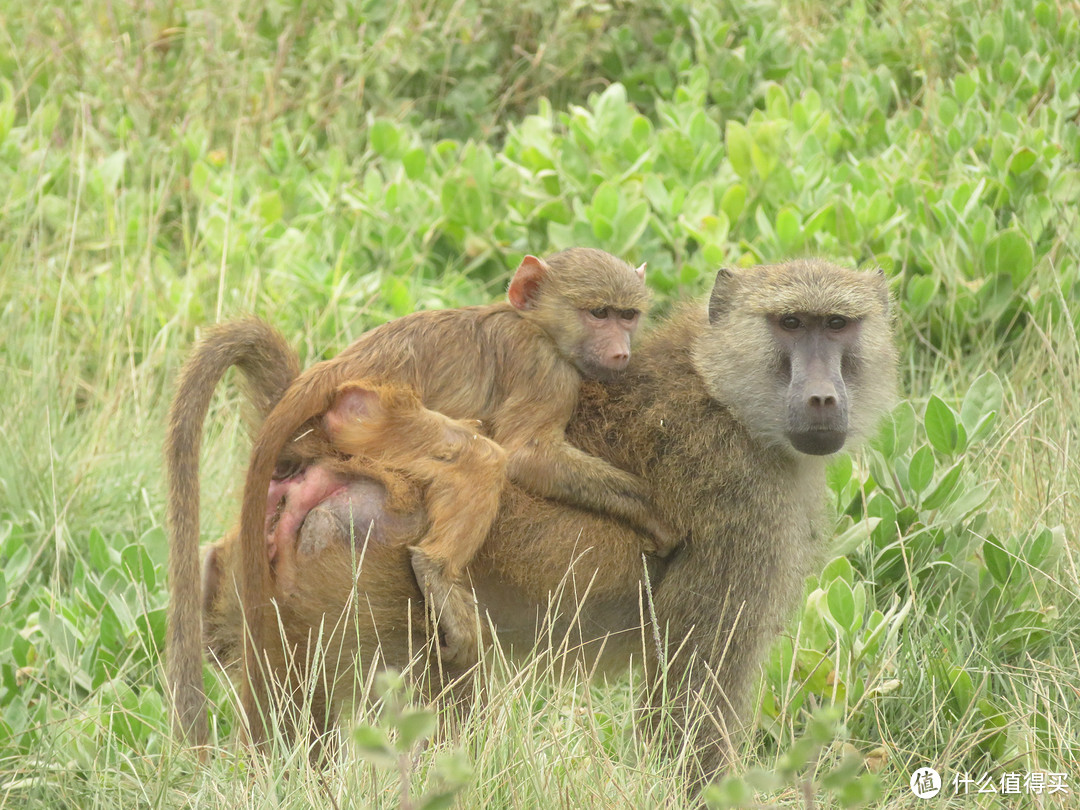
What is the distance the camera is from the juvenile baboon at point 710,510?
288 cm

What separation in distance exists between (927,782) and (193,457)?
1.85 meters

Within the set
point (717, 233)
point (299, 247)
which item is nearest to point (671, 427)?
point (717, 233)

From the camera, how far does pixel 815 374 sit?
2887 mm

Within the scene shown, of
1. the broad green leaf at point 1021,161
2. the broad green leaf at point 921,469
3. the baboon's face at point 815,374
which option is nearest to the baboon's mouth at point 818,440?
the baboon's face at point 815,374

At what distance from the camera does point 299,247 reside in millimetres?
5586

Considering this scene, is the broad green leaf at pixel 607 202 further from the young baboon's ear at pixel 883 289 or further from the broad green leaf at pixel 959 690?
the broad green leaf at pixel 959 690

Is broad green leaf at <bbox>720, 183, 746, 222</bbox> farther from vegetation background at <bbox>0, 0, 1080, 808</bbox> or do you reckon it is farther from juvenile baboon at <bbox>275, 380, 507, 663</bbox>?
juvenile baboon at <bbox>275, 380, 507, 663</bbox>

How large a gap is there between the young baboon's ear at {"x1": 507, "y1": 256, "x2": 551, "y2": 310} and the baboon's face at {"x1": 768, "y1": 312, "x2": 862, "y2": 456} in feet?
1.90

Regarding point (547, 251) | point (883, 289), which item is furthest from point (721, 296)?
point (547, 251)

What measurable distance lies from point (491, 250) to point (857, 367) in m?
2.73

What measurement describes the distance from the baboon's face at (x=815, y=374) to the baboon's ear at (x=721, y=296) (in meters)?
0.16

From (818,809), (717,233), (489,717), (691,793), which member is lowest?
(691,793)

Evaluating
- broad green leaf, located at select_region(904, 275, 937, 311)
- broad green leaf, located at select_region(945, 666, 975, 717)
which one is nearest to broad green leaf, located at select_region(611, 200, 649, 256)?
broad green leaf, located at select_region(904, 275, 937, 311)

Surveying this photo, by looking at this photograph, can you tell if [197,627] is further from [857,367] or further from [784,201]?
[784,201]
